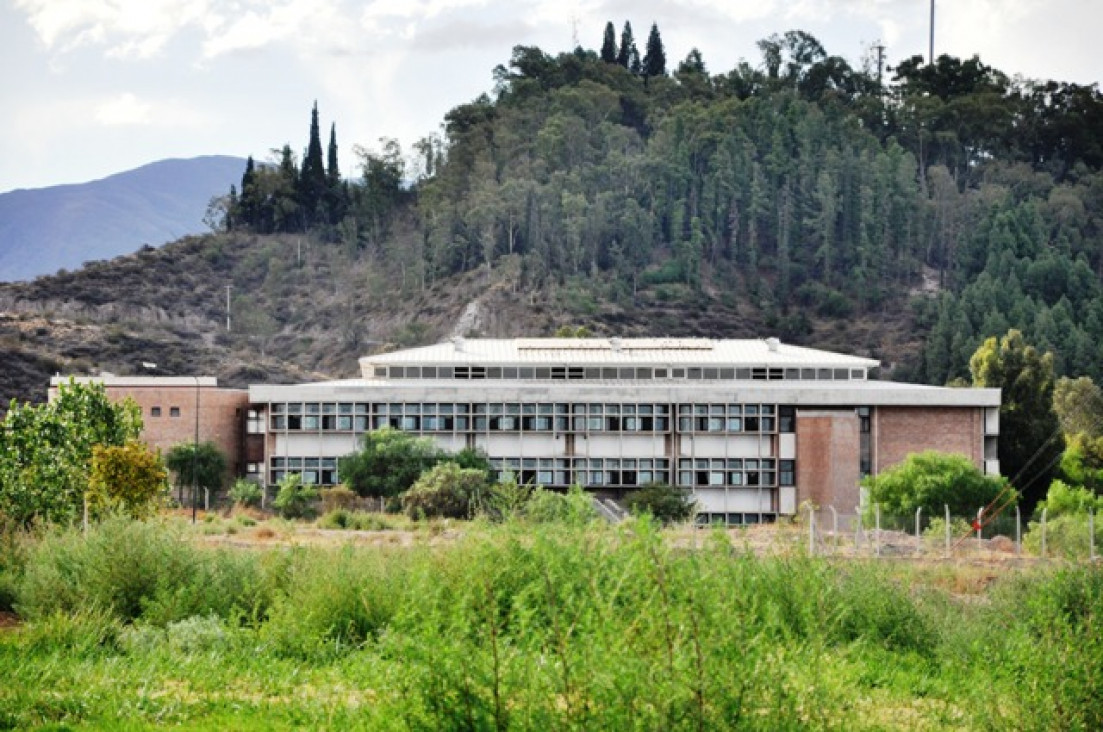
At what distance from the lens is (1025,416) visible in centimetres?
6856

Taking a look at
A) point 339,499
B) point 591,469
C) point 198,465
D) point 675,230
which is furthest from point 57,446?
point 675,230

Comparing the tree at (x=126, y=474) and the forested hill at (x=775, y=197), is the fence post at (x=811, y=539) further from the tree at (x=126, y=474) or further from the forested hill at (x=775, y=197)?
the forested hill at (x=775, y=197)

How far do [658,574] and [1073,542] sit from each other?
87.3 feet

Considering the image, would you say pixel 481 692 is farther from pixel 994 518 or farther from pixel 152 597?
pixel 994 518

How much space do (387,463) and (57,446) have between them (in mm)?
14031

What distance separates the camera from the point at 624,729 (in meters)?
12.8

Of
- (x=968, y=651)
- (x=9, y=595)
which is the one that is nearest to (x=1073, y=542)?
(x=968, y=651)

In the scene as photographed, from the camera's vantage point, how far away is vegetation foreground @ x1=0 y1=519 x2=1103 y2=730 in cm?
1317

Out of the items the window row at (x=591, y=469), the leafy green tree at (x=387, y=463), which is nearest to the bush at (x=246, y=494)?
the leafy green tree at (x=387, y=463)

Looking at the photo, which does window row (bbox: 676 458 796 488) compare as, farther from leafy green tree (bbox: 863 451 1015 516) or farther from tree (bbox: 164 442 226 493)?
tree (bbox: 164 442 226 493)

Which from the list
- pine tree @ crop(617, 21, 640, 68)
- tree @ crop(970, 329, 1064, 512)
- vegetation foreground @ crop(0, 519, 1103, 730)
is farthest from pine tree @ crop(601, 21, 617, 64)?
vegetation foreground @ crop(0, 519, 1103, 730)

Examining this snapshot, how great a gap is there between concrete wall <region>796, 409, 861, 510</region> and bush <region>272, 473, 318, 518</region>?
17960mm

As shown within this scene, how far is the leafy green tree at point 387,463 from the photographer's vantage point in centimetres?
5569

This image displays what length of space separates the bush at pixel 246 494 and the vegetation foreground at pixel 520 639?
3140cm
